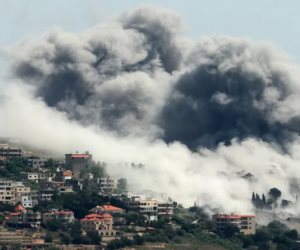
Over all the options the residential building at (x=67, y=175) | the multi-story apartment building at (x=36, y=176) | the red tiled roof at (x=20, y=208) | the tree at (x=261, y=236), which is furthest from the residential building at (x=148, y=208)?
the multi-story apartment building at (x=36, y=176)

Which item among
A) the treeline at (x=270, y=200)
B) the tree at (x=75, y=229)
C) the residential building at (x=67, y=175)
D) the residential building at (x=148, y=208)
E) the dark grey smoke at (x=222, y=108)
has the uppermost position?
the dark grey smoke at (x=222, y=108)

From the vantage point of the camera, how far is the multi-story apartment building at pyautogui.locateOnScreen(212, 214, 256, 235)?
155625mm

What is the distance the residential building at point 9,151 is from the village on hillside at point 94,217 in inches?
41.4

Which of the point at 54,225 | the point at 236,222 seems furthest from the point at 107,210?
the point at 236,222

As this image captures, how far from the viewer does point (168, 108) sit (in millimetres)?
195125

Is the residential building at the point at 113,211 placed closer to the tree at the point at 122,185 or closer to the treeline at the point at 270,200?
the tree at the point at 122,185

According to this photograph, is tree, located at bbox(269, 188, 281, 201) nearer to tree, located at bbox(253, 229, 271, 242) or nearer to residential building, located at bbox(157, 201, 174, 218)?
residential building, located at bbox(157, 201, 174, 218)

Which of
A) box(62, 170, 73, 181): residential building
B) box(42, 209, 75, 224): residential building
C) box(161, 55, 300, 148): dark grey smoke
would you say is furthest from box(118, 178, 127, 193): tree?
box(161, 55, 300, 148): dark grey smoke

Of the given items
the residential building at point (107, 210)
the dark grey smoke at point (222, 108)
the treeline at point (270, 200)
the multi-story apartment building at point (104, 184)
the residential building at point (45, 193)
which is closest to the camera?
the residential building at point (107, 210)

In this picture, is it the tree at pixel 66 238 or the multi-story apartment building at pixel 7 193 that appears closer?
the tree at pixel 66 238

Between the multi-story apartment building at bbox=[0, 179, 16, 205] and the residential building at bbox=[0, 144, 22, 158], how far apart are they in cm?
1336

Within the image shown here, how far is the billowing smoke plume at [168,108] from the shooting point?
600 ft

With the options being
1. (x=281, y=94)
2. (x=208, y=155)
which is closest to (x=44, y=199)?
(x=208, y=155)

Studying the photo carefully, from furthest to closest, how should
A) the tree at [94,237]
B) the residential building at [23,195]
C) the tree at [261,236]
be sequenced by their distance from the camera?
the residential building at [23,195] < the tree at [261,236] < the tree at [94,237]
